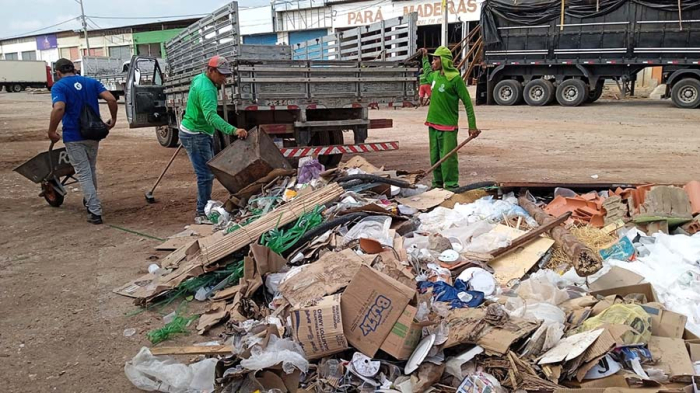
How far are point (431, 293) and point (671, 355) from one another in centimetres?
139

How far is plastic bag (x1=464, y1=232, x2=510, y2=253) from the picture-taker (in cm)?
450

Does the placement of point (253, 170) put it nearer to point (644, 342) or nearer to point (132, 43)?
point (644, 342)

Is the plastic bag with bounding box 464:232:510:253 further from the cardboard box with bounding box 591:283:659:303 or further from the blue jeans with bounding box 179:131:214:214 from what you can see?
the blue jeans with bounding box 179:131:214:214

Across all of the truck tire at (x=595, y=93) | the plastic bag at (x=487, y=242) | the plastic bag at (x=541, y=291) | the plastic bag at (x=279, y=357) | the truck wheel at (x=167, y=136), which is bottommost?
the plastic bag at (x=279, y=357)

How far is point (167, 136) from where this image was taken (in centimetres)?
1238

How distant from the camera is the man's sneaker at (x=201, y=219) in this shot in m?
6.07

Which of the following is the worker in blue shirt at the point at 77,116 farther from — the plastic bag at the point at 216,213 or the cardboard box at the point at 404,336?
the cardboard box at the point at 404,336

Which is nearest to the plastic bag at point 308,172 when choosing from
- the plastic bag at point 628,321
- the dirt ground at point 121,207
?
the dirt ground at point 121,207

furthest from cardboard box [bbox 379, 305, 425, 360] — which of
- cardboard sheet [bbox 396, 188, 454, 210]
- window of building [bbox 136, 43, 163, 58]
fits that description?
window of building [bbox 136, 43, 163, 58]

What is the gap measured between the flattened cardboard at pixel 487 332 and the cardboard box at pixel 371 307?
323 millimetres

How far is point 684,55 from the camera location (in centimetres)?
1644

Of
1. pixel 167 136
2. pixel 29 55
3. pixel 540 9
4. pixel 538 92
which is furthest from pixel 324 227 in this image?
pixel 29 55

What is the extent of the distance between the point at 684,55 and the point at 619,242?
1492 cm

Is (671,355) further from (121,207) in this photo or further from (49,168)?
(49,168)
